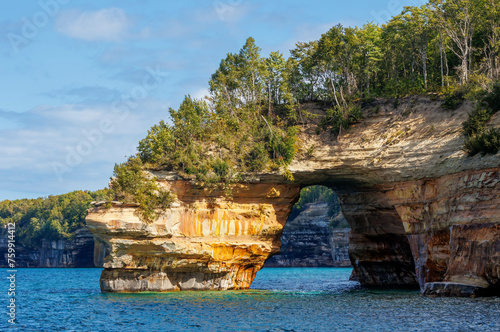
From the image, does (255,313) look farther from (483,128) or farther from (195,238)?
(483,128)

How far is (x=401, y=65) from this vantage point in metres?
55.0

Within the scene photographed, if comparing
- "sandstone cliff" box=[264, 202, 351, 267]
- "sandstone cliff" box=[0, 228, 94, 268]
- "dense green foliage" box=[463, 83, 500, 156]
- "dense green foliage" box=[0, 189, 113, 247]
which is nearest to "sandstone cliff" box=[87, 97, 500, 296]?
"dense green foliage" box=[463, 83, 500, 156]

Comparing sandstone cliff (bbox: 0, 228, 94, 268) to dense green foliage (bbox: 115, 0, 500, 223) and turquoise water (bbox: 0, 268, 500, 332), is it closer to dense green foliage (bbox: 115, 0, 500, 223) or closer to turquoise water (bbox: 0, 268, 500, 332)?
dense green foliage (bbox: 115, 0, 500, 223)

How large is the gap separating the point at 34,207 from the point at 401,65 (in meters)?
121

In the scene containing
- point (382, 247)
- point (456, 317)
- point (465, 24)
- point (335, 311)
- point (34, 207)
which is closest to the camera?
point (456, 317)

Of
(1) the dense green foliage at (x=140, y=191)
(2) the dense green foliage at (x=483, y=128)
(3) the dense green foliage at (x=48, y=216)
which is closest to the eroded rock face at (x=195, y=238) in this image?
(1) the dense green foliage at (x=140, y=191)

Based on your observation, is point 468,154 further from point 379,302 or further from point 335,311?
point 335,311

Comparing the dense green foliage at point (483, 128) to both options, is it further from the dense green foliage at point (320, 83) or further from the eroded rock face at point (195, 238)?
the eroded rock face at point (195, 238)

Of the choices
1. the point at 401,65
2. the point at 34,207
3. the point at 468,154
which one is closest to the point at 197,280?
the point at 468,154

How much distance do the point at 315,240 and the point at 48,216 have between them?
233 feet

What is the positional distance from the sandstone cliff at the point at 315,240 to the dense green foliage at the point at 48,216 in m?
45.6

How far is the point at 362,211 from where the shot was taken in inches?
2010

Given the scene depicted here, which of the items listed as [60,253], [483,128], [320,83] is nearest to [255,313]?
[483,128]

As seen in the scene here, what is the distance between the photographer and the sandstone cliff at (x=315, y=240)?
113062mm
